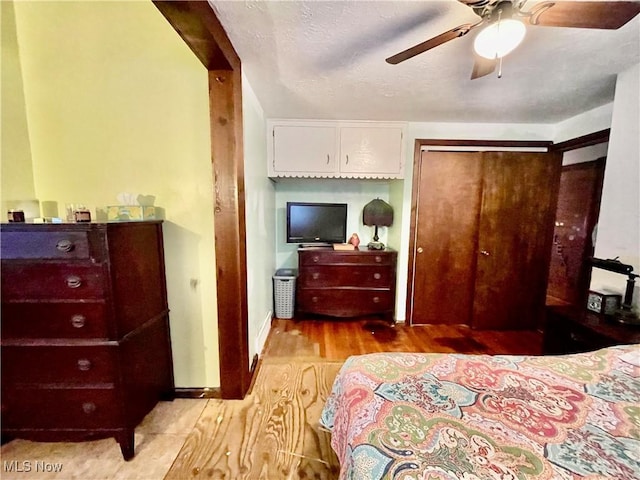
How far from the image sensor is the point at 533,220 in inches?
112

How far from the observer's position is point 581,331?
1.69m

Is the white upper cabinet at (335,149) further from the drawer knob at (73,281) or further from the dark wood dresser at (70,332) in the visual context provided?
the drawer knob at (73,281)

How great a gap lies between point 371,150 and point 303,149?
2.33ft

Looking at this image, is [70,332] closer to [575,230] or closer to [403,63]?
[403,63]

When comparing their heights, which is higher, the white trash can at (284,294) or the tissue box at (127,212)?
the tissue box at (127,212)

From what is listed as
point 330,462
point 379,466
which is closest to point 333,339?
point 330,462

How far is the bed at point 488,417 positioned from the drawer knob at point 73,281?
51.6 inches

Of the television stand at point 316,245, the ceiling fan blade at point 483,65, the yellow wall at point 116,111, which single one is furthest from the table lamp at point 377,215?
the yellow wall at point 116,111

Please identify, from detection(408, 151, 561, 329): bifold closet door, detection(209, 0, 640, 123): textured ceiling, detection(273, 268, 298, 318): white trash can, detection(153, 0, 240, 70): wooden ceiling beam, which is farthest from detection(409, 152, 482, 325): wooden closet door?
detection(153, 0, 240, 70): wooden ceiling beam

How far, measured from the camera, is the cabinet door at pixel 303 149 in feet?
9.30

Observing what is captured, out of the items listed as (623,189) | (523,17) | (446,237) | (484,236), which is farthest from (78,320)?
(484,236)

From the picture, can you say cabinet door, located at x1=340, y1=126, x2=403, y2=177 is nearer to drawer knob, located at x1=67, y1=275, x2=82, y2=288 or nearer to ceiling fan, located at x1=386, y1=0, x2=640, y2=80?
ceiling fan, located at x1=386, y1=0, x2=640, y2=80

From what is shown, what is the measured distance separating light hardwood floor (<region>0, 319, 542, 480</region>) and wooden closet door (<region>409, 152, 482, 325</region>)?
1.27m

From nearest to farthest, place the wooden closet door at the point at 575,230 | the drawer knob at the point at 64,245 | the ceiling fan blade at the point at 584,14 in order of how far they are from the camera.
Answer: the ceiling fan blade at the point at 584,14
the drawer knob at the point at 64,245
the wooden closet door at the point at 575,230
